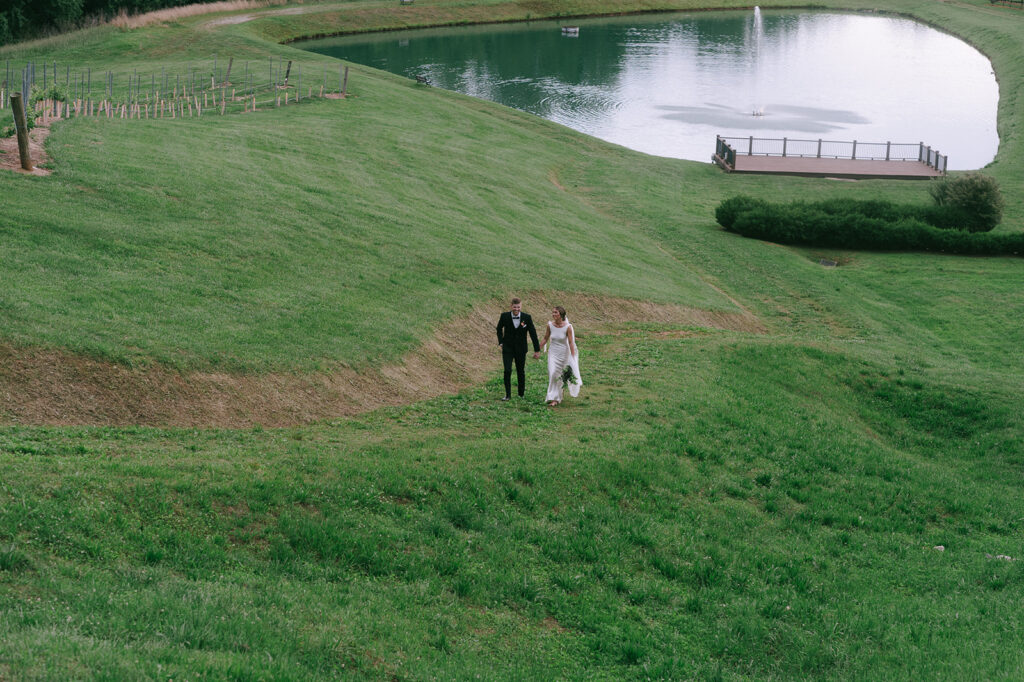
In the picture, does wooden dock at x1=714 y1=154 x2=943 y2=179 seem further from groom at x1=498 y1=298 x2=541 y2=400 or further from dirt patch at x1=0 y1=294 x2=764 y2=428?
groom at x1=498 y1=298 x2=541 y2=400

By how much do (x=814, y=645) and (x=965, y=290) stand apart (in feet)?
100

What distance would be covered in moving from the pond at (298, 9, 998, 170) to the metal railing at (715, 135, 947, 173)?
9.49 feet

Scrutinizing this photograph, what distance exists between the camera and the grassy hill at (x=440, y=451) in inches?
455

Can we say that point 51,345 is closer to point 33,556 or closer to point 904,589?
point 33,556

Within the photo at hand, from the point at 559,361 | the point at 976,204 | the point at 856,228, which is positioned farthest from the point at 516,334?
the point at 976,204

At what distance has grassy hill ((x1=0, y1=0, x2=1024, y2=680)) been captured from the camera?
11555 millimetres

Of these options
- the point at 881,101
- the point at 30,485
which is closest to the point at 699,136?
the point at 881,101

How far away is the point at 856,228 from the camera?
44.9 meters

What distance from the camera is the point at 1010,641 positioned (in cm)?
1298

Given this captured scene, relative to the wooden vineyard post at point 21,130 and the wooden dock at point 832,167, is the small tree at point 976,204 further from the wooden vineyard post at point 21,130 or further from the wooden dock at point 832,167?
the wooden vineyard post at point 21,130

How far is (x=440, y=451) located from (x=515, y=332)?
4.15m

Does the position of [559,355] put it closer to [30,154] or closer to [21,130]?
[21,130]

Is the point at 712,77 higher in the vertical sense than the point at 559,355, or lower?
higher

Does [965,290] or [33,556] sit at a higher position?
[33,556]
